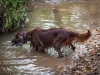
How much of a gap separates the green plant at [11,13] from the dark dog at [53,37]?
1.50m

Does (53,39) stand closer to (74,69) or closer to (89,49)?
(89,49)

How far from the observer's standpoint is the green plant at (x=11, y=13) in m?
8.55

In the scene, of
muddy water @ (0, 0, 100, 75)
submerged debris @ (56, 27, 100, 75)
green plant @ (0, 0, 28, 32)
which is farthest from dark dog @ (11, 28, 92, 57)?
green plant @ (0, 0, 28, 32)

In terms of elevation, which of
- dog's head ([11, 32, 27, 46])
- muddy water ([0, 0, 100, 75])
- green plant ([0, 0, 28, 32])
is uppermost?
green plant ([0, 0, 28, 32])

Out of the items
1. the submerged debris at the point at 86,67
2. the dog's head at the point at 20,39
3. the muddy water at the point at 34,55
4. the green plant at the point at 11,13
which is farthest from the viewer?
the green plant at the point at 11,13

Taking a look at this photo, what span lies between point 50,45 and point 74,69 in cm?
194

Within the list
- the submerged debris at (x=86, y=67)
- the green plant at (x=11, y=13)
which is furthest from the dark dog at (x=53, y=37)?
the green plant at (x=11, y=13)

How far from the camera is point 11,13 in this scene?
8773 millimetres

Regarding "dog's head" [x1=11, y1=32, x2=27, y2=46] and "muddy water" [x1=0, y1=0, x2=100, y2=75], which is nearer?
"muddy water" [x1=0, y1=0, x2=100, y2=75]

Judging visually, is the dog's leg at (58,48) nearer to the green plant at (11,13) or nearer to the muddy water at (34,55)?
the muddy water at (34,55)

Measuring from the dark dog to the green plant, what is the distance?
1.50m

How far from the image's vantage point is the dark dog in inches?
266

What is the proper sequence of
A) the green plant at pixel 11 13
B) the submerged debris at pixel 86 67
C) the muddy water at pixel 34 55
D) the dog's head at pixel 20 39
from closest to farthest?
the submerged debris at pixel 86 67
the muddy water at pixel 34 55
the dog's head at pixel 20 39
the green plant at pixel 11 13

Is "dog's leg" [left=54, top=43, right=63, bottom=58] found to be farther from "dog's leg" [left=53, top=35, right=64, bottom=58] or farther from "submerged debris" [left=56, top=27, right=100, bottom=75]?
→ "submerged debris" [left=56, top=27, right=100, bottom=75]
